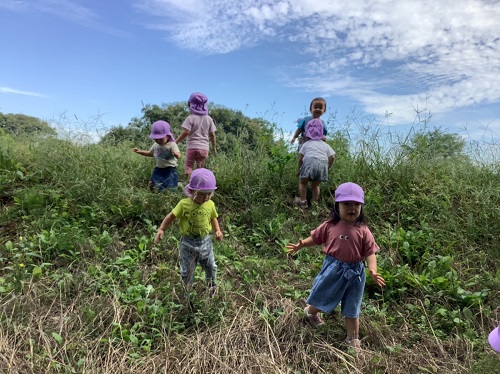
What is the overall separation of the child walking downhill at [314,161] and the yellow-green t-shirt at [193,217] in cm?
214

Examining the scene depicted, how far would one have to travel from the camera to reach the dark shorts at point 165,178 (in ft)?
17.4

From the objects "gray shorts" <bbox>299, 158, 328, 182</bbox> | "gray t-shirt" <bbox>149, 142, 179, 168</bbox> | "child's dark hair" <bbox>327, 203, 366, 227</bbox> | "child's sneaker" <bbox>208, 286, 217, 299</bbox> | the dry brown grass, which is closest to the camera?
the dry brown grass

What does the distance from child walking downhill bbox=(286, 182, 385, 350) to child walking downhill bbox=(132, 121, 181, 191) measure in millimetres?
2814

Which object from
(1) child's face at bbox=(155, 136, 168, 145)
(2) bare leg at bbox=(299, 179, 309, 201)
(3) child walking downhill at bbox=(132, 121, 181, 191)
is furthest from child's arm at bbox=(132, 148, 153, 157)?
(2) bare leg at bbox=(299, 179, 309, 201)

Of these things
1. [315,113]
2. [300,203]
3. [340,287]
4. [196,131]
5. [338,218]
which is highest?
[315,113]

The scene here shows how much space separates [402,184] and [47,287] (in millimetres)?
4663

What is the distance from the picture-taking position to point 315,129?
5.14 metres

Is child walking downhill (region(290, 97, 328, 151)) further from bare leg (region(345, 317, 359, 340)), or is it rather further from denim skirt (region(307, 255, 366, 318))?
bare leg (region(345, 317, 359, 340))

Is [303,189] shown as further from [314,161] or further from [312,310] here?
[312,310]

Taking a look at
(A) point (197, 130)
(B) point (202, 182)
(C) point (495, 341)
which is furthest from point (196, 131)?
(C) point (495, 341)

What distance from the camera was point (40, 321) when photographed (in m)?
2.99

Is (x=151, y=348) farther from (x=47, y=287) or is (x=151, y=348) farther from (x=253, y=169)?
(x=253, y=169)

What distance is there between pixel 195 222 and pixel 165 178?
232cm

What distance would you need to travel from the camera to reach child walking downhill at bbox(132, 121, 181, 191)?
510 cm
